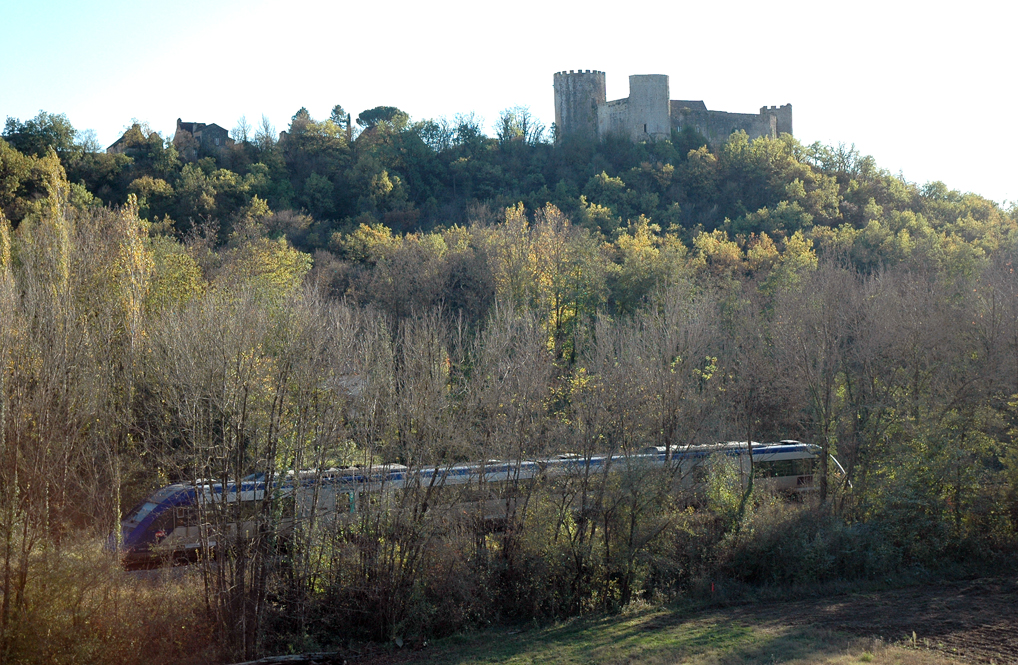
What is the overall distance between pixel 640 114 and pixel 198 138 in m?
35.8

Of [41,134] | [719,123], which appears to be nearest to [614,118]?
[719,123]

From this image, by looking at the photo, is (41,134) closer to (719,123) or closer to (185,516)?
(185,516)

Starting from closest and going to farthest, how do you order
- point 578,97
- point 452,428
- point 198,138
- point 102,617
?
1. point 102,617
2. point 452,428
3. point 198,138
4. point 578,97

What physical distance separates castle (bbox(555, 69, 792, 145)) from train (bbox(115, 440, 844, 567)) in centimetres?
5521

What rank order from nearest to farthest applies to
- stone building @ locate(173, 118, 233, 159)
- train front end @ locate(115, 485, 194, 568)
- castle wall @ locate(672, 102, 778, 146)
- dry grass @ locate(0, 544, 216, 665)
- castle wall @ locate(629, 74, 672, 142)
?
dry grass @ locate(0, 544, 216, 665) < train front end @ locate(115, 485, 194, 568) < stone building @ locate(173, 118, 233, 159) < castle wall @ locate(629, 74, 672, 142) < castle wall @ locate(672, 102, 778, 146)

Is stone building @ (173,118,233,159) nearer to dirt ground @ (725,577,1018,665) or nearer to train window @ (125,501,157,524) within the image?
train window @ (125,501,157,524)

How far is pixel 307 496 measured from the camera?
1499cm

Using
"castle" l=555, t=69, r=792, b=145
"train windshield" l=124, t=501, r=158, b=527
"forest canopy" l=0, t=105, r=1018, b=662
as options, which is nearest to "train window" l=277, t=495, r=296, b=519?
"forest canopy" l=0, t=105, r=1018, b=662

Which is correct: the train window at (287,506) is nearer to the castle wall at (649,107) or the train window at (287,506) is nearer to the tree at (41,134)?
the tree at (41,134)

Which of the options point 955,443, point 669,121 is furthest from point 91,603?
point 669,121

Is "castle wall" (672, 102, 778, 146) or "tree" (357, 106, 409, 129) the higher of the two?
"tree" (357, 106, 409, 129)

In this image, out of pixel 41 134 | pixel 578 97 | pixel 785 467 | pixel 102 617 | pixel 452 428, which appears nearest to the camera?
pixel 102 617

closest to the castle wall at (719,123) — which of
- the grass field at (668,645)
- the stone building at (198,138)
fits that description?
the stone building at (198,138)

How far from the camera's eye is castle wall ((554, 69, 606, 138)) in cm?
7225
